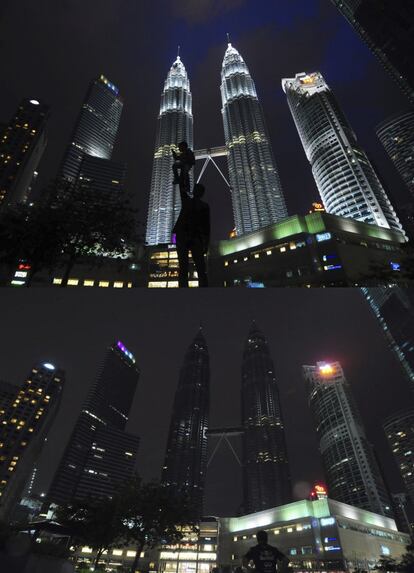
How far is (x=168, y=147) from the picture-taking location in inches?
3410

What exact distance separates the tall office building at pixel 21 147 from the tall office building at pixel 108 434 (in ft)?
166

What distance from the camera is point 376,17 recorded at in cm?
3294

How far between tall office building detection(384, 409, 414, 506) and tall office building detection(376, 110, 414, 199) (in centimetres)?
6604

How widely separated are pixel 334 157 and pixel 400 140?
42.0 meters

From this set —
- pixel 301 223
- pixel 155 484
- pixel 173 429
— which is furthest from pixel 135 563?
pixel 173 429

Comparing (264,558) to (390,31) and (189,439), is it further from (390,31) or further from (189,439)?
(189,439)

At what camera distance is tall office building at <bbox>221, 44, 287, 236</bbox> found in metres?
78.2

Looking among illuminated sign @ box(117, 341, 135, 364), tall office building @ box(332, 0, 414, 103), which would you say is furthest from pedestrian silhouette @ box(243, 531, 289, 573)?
tall office building @ box(332, 0, 414, 103)

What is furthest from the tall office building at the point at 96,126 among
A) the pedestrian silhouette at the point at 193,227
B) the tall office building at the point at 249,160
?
the pedestrian silhouette at the point at 193,227

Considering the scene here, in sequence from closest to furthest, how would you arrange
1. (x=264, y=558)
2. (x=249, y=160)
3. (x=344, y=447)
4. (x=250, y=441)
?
1. (x=264, y=558)
2. (x=344, y=447)
3. (x=249, y=160)
4. (x=250, y=441)

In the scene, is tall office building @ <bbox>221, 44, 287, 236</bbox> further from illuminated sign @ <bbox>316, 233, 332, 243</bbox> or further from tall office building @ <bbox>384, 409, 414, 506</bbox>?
tall office building @ <bbox>384, 409, 414, 506</bbox>

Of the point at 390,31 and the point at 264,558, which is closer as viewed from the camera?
the point at 264,558

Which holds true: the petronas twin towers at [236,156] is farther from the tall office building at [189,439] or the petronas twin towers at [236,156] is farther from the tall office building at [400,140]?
the tall office building at [400,140]

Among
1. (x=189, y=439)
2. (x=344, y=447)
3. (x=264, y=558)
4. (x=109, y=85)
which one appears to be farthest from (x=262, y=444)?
(x=109, y=85)
